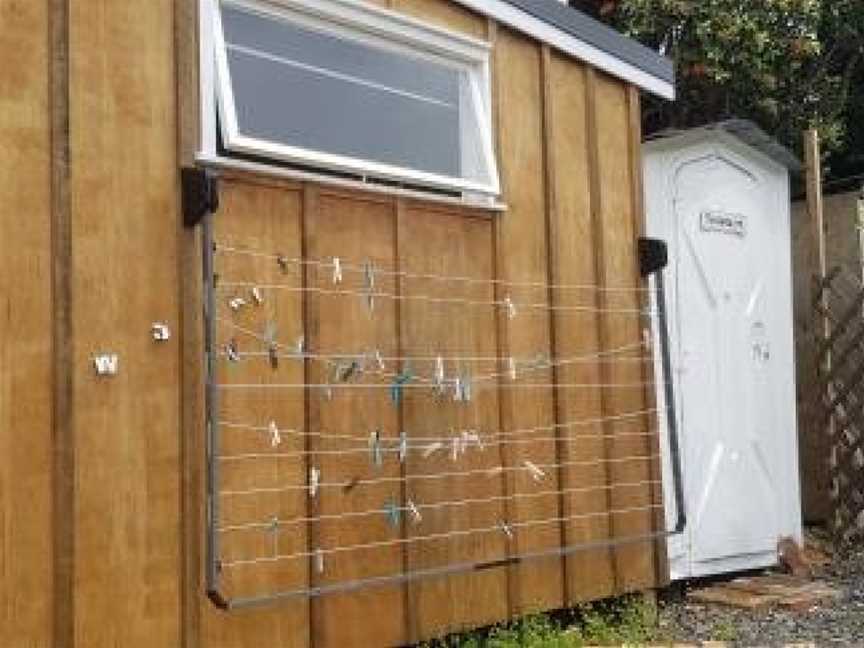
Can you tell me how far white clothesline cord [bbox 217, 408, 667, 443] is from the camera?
14.1 ft

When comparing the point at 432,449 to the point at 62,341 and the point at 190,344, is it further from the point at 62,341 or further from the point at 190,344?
the point at 62,341

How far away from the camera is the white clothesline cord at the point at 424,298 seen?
432 centimetres

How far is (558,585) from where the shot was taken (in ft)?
18.2

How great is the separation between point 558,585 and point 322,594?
153 centimetres

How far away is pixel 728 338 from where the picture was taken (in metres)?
7.20

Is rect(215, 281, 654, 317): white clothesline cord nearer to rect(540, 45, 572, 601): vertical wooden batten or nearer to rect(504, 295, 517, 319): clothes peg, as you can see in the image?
rect(504, 295, 517, 319): clothes peg

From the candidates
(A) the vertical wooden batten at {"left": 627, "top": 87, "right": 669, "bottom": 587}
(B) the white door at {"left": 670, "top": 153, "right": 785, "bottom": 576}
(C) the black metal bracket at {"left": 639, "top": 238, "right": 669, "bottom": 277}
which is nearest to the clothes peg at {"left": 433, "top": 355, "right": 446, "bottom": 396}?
(A) the vertical wooden batten at {"left": 627, "top": 87, "right": 669, "bottom": 587}

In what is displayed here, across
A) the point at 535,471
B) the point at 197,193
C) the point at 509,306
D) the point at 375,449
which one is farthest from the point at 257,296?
the point at 535,471

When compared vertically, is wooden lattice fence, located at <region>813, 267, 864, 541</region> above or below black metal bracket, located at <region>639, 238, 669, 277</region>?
below

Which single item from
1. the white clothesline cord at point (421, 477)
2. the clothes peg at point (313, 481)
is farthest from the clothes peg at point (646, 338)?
the clothes peg at point (313, 481)

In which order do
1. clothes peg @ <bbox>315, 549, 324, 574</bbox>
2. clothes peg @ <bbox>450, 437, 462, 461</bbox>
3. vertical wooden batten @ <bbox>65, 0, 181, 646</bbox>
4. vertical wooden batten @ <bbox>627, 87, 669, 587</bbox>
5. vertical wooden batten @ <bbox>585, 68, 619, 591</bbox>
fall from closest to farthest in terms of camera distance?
vertical wooden batten @ <bbox>65, 0, 181, 646</bbox> < clothes peg @ <bbox>315, 549, 324, 574</bbox> < clothes peg @ <bbox>450, 437, 462, 461</bbox> < vertical wooden batten @ <bbox>585, 68, 619, 591</bbox> < vertical wooden batten @ <bbox>627, 87, 669, 587</bbox>

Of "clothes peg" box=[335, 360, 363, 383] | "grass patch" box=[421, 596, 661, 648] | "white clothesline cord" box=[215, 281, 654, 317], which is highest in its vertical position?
"white clothesline cord" box=[215, 281, 654, 317]

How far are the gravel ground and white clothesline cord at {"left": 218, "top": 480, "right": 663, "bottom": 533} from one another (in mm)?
748

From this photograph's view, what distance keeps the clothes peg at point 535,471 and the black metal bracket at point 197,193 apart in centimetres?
198
